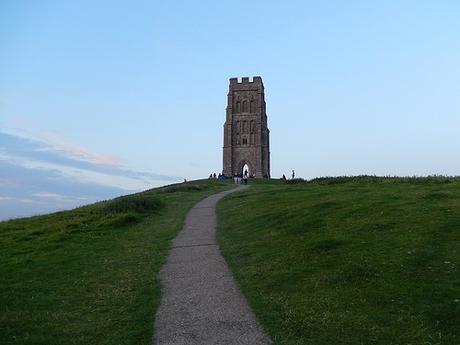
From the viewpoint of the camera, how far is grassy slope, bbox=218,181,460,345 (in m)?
10.4

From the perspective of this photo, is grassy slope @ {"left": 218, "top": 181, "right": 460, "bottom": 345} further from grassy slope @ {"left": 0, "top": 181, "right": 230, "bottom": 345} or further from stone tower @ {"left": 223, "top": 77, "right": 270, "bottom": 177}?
stone tower @ {"left": 223, "top": 77, "right": 270, "bottom": 177}

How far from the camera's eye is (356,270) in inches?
547

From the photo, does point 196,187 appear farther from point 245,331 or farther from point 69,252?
point 245,331

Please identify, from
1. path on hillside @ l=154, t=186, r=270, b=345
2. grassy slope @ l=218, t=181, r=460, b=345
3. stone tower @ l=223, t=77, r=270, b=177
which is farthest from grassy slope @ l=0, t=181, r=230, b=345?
stone tower @ l=223, t=77, r=270, b=177

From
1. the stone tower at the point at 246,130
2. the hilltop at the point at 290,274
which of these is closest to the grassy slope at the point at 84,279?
the hilltop at the point at 290,274

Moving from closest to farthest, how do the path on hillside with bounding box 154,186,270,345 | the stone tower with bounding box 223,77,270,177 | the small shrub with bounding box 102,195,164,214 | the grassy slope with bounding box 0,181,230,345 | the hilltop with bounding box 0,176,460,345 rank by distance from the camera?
the path on hillside with bounding box 154,186,270,345 < the hilltop with bounding box 0,176,460,345 < the grassy slope with bounding box 0,181,230,345 < the small shrub with bounding box 102,195,164,214 < the stone tower with bounding box 223,77,270,177

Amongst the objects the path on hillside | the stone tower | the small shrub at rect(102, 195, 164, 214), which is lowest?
the path on hillside

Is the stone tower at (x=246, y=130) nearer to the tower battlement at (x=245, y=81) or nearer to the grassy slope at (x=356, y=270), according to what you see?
the tower battlement at (x=245, y=81)

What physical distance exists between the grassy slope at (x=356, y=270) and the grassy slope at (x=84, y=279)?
2.95 metres

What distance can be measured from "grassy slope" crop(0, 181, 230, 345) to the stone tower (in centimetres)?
7027

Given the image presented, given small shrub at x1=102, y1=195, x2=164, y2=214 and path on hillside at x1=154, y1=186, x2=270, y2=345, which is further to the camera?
small shrub at x1=102, y1=195, x2=164, y2=214

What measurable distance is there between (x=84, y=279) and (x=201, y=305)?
5.09 m

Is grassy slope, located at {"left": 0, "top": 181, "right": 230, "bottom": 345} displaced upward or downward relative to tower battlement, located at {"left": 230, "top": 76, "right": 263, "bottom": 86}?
downward

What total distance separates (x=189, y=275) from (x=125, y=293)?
8.21ft
